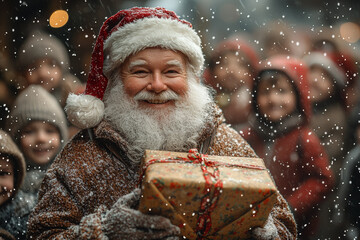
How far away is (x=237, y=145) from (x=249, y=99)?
1.12 metres

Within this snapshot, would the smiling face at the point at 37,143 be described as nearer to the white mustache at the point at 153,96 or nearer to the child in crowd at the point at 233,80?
the white mustache at the point at 153,96

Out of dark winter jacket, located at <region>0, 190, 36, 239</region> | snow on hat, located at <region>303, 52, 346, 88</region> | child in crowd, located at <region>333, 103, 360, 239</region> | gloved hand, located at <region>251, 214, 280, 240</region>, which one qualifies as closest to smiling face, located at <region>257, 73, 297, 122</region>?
snow on hat, located at <region>303, 52, 346, 88</region>

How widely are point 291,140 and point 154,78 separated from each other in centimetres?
141

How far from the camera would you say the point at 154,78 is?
71.9 inches

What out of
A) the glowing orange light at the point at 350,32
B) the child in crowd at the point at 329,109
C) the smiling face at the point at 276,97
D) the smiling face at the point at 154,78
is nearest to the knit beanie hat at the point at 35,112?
the smiling face at the point at 154,78

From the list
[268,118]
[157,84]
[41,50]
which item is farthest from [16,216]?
[268,118]

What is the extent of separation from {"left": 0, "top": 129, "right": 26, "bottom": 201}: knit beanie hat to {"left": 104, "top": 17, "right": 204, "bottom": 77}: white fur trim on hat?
2.94ft

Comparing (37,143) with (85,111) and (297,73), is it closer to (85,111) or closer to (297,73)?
(85,111)

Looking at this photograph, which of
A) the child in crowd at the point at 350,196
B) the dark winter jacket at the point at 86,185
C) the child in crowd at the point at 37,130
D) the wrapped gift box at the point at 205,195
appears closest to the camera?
the wrapped gift box at the point at 205,195

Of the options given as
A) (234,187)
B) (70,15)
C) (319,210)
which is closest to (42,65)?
(70,15)

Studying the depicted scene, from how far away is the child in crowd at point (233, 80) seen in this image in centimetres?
306

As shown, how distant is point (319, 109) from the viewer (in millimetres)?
3109

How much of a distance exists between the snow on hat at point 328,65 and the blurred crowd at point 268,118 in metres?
0.01

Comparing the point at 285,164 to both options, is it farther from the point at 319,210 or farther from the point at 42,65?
the point at 42,65
